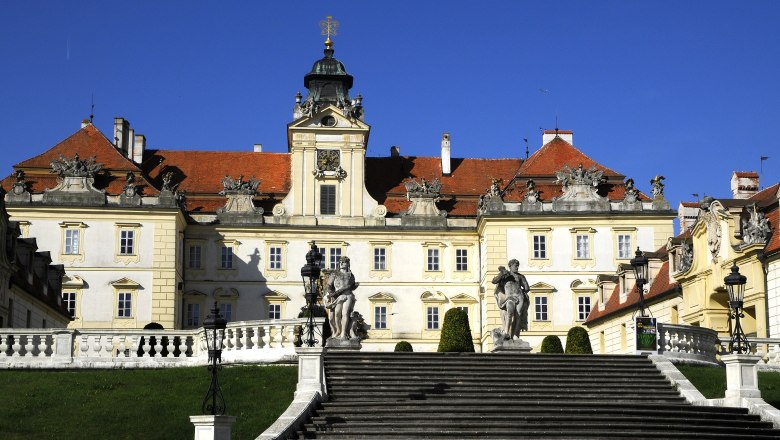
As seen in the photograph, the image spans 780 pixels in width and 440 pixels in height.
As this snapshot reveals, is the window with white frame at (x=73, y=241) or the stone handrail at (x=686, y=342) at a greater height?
the window with white frame at (x=73, y=241)

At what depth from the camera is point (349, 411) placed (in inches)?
1070

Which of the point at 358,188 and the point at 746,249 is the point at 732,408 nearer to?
the point at 746,249

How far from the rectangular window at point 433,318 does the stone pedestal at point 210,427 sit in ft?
157

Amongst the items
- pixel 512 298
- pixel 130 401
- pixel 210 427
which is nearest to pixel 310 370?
pixel 130 401

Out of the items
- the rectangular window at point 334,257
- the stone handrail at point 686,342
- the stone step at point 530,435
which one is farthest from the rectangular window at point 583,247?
the stone step at point 530,435

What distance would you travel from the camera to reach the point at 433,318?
7125 centimetres

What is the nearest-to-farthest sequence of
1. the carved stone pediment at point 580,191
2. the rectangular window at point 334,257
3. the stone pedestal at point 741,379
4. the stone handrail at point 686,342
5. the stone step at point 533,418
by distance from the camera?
the stone step at point 533,418 → the stone pedestal at point 741,379 → the stone handrail at point 686,342 → the carved stone pediment at point 580,191 → the rectangular window at point 334,257

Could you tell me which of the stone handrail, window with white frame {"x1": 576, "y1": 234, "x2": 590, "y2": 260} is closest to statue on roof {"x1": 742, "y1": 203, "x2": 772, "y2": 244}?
the stone handrail

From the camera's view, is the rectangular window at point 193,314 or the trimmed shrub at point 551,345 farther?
the rectangular window at point 193,314

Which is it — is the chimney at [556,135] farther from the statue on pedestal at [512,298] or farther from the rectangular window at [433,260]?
the statue on pedestal at [512,298]

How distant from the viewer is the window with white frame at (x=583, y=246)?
6925 centimetres

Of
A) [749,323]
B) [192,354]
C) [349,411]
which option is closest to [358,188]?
[749,323]

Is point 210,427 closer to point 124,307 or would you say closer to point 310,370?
point 310,370

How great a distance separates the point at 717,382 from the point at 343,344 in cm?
941
